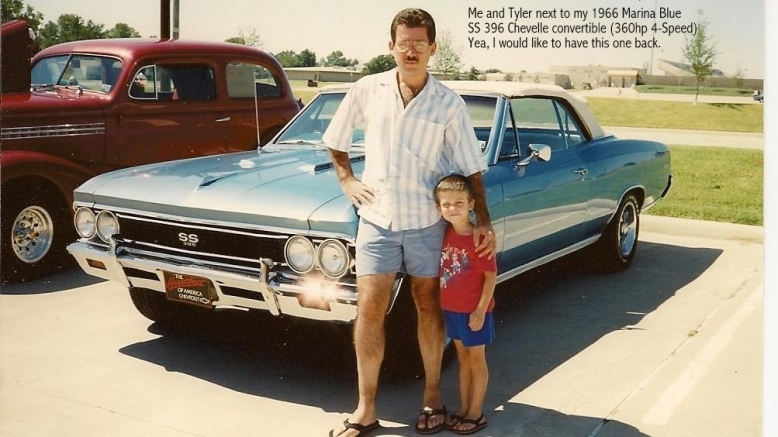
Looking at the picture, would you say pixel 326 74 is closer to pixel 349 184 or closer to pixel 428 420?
pixel 349 184

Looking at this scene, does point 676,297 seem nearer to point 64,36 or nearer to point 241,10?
point 241,10

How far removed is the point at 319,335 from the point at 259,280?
1078 millimetres

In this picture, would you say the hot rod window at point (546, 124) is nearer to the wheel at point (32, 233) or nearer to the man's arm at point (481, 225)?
the man's arm at point (481, 225)

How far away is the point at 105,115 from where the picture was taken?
6117mm

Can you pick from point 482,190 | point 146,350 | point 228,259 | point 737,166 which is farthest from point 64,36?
point 737,166

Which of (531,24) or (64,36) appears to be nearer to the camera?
(531,24)

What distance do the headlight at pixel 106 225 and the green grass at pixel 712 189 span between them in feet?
15.1

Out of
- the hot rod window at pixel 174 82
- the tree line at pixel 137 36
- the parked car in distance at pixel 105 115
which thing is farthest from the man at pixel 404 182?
the hot rod window at pixel 174 82

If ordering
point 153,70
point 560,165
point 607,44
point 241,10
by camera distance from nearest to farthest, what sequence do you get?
point 607,44
point 560,165
point 241,10
point 153,70

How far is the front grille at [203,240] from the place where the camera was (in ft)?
11.3

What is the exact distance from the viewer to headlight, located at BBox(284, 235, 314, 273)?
10.9ft

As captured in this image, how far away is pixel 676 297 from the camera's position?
525 centimetres

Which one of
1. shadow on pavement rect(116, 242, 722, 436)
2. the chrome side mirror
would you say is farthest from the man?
the chrome side mirror

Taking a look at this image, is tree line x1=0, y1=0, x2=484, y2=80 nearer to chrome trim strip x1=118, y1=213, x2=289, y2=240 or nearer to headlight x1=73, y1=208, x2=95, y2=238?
headlight x1=73, y1=208, x2=95, y2=238
